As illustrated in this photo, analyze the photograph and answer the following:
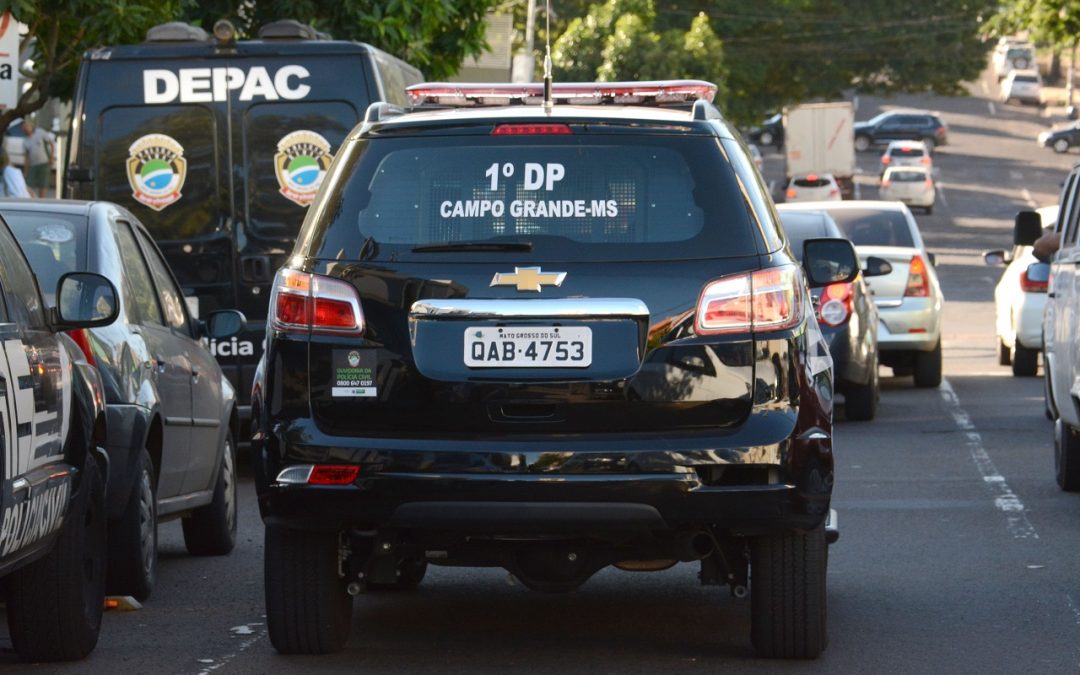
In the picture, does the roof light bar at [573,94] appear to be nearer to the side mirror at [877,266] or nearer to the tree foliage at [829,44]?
the side mirror at [877,266]

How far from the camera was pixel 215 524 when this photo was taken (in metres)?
9.95

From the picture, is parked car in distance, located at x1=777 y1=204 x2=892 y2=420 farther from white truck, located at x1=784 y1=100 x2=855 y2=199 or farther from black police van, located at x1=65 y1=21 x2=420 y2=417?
white truck, located at x1=784 y1=100 x2=855 y2=199

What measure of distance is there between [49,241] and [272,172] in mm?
4772

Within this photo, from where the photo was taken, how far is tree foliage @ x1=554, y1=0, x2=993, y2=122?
63156 millimetres

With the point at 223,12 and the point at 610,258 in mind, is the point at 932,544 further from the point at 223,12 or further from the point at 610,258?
the point at 223,12

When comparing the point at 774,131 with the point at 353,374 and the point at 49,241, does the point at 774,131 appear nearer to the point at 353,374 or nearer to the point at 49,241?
the point at 49,241

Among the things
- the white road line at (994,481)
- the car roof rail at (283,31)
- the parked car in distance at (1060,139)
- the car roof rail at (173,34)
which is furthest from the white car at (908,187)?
the car roof rail at (173,34)

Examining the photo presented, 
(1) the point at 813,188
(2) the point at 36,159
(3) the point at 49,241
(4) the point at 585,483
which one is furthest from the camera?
(1) the point at 813,188

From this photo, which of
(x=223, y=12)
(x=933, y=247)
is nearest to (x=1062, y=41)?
(x=223, y=12)

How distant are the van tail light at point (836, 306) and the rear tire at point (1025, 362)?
17.2 ft

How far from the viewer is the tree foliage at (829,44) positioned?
63.2m

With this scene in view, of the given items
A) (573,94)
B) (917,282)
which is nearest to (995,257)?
(917,282)

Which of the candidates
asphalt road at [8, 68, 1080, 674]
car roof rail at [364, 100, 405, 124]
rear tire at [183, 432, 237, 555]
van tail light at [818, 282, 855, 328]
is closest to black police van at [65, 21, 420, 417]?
asphalt road at [8, 68, 1080, 674]

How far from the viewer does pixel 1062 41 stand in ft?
86.9
